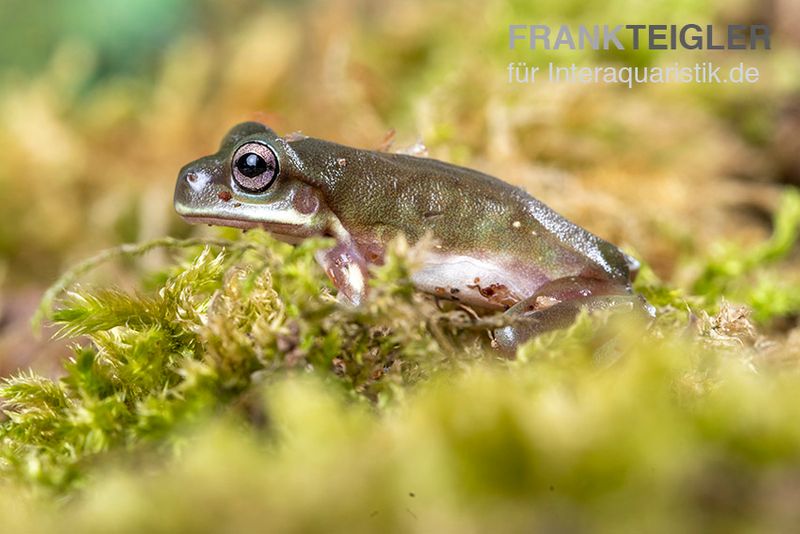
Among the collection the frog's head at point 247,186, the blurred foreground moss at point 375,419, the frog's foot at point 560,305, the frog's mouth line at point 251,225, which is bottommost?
the blurred foreground moss at point 375,419

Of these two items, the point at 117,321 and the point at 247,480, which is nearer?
the point at 247,480

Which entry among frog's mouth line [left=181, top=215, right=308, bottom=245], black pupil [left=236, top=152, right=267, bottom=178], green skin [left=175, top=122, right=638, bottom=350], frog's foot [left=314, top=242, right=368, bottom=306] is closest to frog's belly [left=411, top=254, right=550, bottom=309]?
green skin [left=175, top=122, right=638, bottom=350]

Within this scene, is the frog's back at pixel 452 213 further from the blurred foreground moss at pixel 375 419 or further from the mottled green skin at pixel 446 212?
the blurred foreground moss at pixel 375 419

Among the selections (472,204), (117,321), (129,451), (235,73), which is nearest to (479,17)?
(235,73)

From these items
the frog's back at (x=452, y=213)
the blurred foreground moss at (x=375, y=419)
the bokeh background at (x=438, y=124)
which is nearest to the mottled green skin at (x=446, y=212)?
the frog's back at (x=452, y=213)

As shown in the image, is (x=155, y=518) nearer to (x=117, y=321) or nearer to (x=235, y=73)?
(x=117, y=321)

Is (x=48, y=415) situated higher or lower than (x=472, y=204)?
lower

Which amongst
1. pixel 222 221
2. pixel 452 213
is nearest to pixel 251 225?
pixel 222 221

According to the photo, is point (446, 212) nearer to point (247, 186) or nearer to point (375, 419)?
point (247, 186)

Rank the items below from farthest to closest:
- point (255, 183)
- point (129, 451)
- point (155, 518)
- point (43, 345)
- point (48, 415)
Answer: point (43, 345) < point (255, 183) < point (48, 415) < point (129, 451) < point (155, 518)
